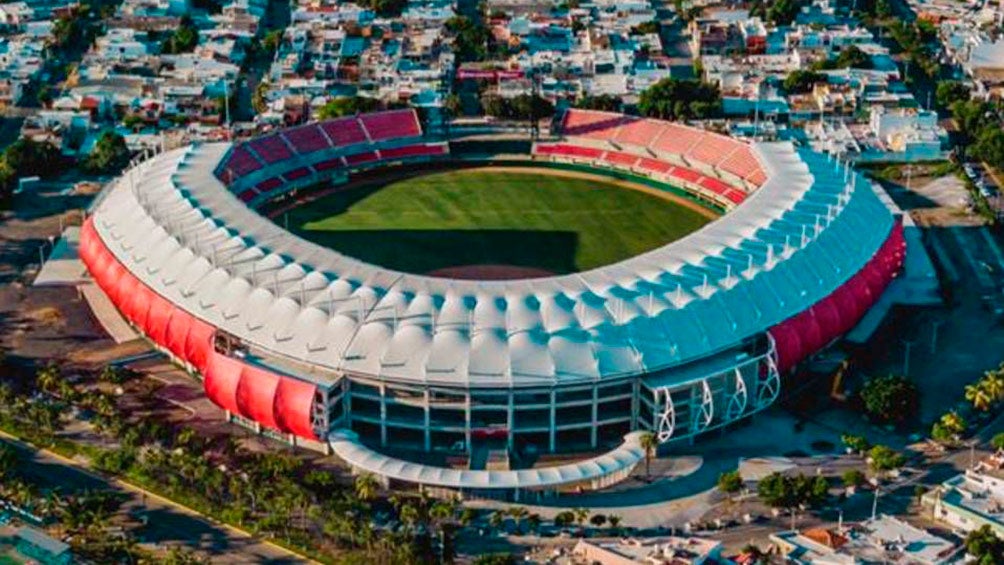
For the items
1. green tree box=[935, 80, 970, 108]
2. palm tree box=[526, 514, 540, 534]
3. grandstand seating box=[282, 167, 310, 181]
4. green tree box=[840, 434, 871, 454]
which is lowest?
palm tree box=[526, 514, 540, 534]

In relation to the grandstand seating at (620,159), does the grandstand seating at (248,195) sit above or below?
below

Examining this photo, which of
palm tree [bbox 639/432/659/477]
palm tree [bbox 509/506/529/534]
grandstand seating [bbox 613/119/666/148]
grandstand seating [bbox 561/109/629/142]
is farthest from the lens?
grandstand seating [bbox 561/109/629/142]

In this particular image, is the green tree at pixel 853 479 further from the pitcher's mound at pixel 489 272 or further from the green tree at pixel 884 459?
the pitcher's mound at pixel 489 272

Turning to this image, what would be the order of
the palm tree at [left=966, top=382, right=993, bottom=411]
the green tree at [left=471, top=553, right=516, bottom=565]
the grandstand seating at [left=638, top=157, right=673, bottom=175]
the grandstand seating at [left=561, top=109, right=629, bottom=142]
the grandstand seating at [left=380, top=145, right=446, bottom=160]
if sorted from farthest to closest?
the grandstand seating at [left=561, top=109, right=629, bottom=142]
the grandstand seating at [left=380, top=145, right=446, bottom=160]
the grandstand seating at [left=638, top=157, right=673, bottom=175]
the palm tree at [left=966, top=382, right=993, bottom=411]
the green tree at [left=471, top=553, right=516, bottom=565]

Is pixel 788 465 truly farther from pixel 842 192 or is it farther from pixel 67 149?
pixel 67 149

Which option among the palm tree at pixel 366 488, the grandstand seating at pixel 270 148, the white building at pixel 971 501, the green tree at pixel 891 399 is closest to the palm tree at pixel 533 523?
the palm tree at pixel 366 488

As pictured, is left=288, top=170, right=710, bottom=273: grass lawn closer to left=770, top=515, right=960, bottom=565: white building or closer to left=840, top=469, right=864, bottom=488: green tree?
left=840, top=469, right=864, bottom=488: green tree

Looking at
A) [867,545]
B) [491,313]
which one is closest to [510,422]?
[491,313]

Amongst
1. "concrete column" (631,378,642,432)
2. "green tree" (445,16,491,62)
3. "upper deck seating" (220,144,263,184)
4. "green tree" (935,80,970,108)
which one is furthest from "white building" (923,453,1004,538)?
"green tree" (445,16,491,62)
